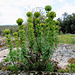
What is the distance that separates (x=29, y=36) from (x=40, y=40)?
1.28 ft

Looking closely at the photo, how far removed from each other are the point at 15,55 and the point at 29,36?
790mm

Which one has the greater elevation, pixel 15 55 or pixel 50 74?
pixel 15 55

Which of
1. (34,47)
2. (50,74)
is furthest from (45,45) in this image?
(50,74)

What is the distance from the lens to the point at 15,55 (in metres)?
2.96

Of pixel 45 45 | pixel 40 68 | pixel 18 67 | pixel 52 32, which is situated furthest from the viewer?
pixel 18 67

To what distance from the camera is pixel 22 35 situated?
2.70 meters

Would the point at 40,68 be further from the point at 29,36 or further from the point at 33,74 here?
the point at 29,36

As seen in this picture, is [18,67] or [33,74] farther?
[18,67]

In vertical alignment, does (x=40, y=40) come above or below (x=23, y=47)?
above

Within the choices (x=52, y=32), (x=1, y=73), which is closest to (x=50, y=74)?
(x=52, y=32)

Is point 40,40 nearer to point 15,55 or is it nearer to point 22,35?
point 22,35

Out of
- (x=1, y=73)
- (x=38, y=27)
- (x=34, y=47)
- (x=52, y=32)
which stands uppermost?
(x=38, y=27)

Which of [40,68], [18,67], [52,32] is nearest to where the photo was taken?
[52,32]

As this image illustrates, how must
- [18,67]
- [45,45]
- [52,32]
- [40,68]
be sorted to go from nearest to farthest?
[52,32] → [45,45] → [40,68] → [18,67]
